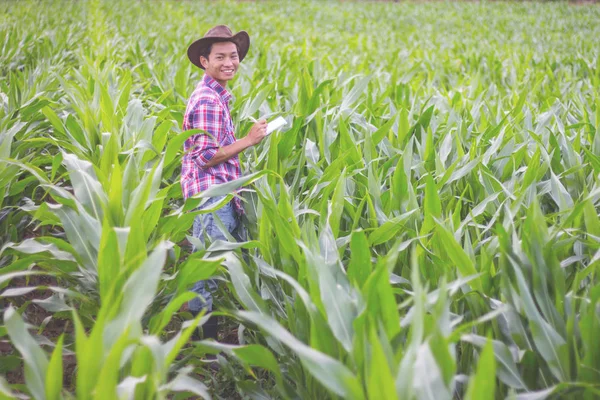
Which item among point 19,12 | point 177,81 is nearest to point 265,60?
point 177,81

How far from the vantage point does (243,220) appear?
2229 millimetres

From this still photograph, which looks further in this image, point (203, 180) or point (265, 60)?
point (265, 60)

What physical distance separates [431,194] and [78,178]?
1.07 meters

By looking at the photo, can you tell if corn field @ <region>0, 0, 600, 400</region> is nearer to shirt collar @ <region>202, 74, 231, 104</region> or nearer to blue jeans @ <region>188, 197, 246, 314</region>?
blue jeans @ <region>188, 197, 246, 314</region>

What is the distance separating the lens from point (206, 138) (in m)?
2.06

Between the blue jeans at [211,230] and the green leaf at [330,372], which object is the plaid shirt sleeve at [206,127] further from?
the green leaf at [330,372]

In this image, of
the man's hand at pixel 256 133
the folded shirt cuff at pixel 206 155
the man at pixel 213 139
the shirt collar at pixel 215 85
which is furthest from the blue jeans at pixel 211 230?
the shirt collar at pixel 215 85

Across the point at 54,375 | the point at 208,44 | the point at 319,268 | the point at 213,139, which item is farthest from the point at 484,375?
the point at 208,44

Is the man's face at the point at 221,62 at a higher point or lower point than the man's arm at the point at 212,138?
higher

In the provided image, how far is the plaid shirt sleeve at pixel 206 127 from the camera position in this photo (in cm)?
206

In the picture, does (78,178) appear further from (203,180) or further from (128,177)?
(203,180)

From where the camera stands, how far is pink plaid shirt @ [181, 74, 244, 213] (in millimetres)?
2064

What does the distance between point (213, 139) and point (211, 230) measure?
341 mm

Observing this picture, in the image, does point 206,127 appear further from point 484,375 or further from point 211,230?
point 484,375
